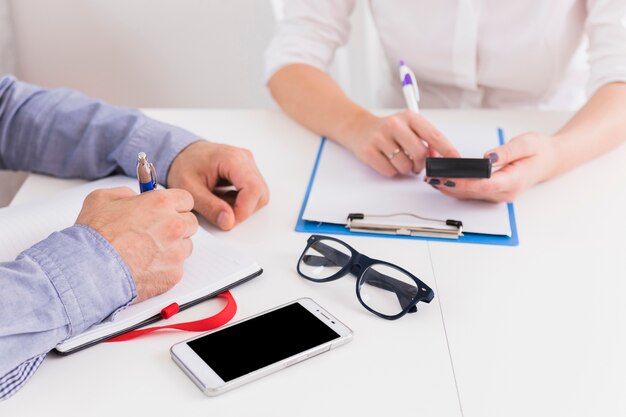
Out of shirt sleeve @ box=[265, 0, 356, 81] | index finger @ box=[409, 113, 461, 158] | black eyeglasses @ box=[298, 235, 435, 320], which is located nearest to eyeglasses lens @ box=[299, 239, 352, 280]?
black eyeglasses @ box=[298, 235, 435, 320]

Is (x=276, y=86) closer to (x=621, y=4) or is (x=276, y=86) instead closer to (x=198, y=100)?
(x=621, y=4)

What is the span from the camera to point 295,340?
734 millimetres

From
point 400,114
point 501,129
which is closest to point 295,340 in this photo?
point 400,114

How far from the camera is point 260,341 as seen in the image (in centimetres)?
73

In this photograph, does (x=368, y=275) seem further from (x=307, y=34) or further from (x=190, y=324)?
(x=307, y=34)

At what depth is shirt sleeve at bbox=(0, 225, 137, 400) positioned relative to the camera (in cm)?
68

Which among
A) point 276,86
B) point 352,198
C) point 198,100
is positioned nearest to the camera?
point 352,198

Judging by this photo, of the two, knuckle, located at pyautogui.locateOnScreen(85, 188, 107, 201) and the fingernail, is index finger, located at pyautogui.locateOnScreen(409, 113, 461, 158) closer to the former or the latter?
the fingernail

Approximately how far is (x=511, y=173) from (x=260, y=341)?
1.47 ft

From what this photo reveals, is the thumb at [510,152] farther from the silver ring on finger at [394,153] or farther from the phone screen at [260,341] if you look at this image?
the phone screen at [260,341]

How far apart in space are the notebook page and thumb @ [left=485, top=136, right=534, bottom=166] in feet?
0.21

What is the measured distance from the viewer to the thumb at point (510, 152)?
3.23ft

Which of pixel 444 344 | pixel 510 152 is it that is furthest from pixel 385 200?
pixel 444 344

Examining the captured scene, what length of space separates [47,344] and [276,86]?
76cm
